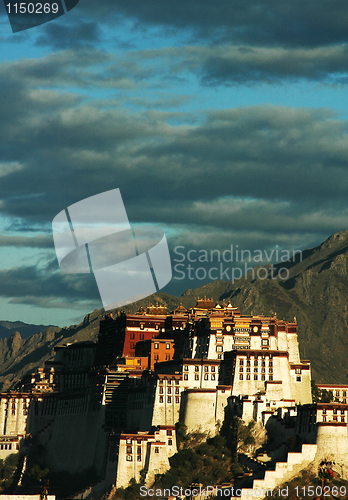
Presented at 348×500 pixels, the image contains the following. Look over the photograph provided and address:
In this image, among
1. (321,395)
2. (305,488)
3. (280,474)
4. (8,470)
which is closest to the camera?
(305,488)

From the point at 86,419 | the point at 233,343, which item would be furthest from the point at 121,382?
the point at 233,343

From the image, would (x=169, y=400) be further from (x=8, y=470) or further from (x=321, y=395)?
(x=8, y=470)

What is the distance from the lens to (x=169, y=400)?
160 metres

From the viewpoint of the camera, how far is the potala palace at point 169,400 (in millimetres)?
147125

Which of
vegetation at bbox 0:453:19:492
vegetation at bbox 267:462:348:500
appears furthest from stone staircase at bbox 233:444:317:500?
vegetation at bbox 0:453:19:492

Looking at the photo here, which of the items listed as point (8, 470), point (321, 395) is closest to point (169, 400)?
point (321, 395)

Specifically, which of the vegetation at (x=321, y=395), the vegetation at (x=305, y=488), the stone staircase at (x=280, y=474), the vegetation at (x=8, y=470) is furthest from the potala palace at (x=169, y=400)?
the vegetation at (x=321, y=395)

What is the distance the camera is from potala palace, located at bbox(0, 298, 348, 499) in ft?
483

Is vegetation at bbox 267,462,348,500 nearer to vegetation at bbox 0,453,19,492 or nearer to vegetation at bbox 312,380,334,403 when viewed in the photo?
vegetation at bbox 312,380,334,403

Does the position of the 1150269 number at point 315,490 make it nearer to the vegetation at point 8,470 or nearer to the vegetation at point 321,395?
the vegetation at point 321,395

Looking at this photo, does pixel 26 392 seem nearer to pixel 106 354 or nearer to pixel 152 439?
pixel 106 354

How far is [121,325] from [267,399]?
45.0 meters

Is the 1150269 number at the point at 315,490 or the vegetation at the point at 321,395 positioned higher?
the vegetation at the point at 321,395

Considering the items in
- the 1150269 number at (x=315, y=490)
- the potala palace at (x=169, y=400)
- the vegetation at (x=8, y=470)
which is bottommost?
the 1150269 number at (x=315, y=490)
